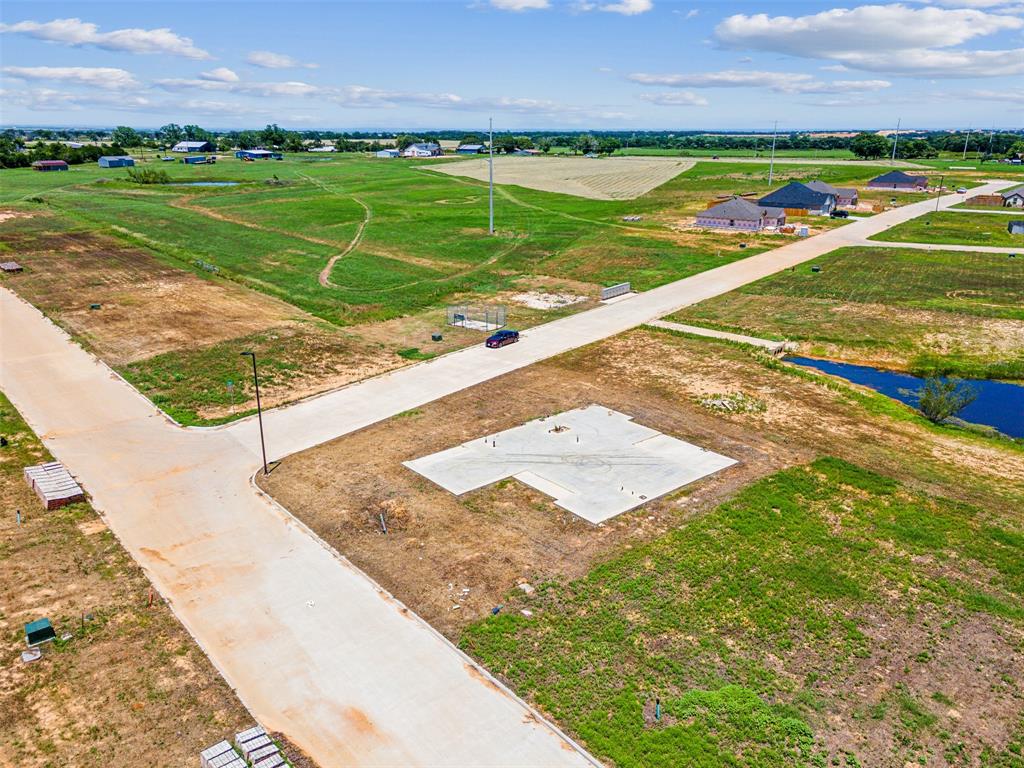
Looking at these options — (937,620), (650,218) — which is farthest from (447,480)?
(650,218)

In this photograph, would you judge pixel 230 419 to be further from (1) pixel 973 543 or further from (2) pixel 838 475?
(1) pixel 973 543

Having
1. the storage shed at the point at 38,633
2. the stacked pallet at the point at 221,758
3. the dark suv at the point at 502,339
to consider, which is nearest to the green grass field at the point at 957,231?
the dark suv at the point at 502,339

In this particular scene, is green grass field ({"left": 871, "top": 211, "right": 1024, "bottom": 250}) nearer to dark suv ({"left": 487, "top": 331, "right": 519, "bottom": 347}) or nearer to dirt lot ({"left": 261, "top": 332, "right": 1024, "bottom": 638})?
dirt lot ({"left": 261, "top": 332, "right": 1024, "bottom": 638})

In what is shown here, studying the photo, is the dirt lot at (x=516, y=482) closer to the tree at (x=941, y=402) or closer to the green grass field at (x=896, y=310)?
the tree at (x=941, y=402)

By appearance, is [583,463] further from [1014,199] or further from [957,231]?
[1014,199]

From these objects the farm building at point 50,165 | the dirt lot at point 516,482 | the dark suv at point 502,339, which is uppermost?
the farm building at point 50,165

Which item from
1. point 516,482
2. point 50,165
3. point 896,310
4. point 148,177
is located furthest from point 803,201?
point 50,165
